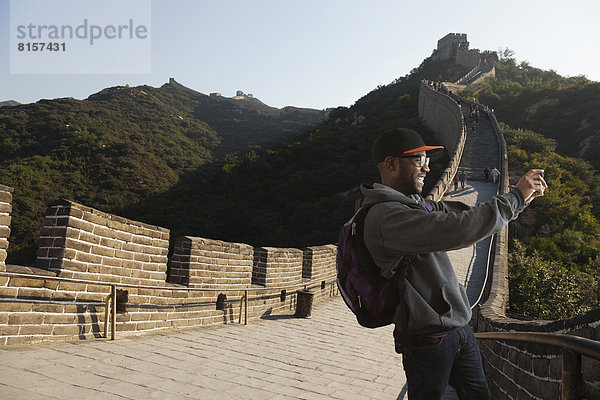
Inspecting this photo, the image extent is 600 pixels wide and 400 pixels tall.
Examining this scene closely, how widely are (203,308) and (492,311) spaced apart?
400 centimetres

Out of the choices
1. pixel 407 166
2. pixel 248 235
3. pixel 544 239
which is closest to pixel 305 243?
pixel 248 235

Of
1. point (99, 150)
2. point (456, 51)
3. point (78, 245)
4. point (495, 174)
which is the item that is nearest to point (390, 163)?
point (78, 245)

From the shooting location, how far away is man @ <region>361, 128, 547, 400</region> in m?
→ 1.63

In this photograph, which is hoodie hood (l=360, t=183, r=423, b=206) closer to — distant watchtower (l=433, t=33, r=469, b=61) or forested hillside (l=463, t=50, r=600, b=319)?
forested hillside (l=463, t=50, r=600, b=319)

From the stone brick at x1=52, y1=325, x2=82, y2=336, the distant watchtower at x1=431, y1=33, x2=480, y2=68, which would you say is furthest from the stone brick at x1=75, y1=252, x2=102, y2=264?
the distant watchtower at x1=431, y1=33, x2=480, y2=68

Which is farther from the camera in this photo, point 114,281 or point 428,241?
point 114,281

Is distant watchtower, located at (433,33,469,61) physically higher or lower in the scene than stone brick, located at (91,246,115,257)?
higher

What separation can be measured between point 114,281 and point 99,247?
19.8 inches

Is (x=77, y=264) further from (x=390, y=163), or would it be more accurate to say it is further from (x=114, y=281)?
(x=390, y=163)

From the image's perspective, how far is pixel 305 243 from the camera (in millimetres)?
29016

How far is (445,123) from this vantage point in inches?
1399

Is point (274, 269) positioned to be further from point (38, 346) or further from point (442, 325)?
point (442, 325)

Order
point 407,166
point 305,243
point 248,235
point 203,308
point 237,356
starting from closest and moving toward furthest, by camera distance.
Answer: point 407,166 → point 237,356 → point 203,308 → point 305,243 → point 248,235

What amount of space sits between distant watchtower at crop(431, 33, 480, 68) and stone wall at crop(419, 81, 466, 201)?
30.3 meters
